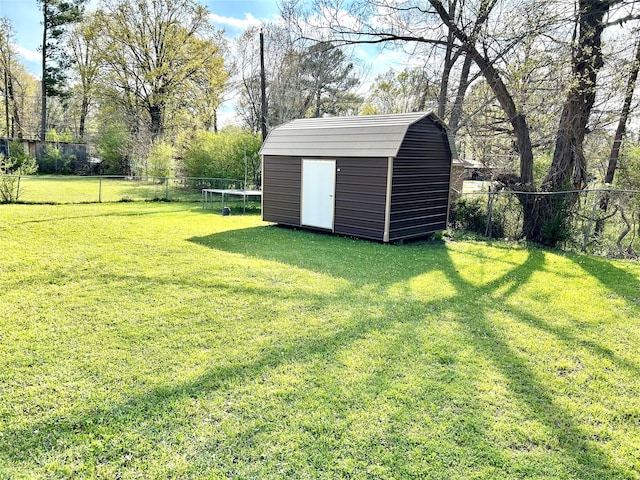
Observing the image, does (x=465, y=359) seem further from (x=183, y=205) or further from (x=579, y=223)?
(x=183, y=205)

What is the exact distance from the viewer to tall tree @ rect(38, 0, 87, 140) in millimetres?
25281

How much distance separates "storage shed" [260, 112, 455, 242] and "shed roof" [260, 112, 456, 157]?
0.7 inches

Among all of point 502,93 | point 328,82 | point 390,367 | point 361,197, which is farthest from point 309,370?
point 328,82

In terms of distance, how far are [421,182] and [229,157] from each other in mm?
9153

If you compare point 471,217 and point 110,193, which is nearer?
point 471,217

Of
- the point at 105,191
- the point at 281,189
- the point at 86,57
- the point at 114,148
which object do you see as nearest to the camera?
the point at 281,189

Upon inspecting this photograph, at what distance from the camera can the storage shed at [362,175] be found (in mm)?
7691

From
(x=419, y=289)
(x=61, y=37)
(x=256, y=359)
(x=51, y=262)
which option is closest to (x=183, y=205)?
(x=51, y=262)

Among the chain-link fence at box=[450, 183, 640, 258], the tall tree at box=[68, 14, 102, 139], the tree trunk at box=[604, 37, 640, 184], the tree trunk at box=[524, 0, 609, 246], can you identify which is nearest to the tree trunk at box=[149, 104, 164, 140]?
the tall tree at box=[68, 14, 102, 139]

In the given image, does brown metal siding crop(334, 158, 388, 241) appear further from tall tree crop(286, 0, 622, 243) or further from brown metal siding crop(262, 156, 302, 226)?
tall tree crop(286, 0, 622, 243)

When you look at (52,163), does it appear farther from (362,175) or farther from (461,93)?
(362,175)

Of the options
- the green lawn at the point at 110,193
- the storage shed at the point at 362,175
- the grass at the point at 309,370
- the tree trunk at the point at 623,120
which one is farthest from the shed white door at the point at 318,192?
the tree trunk at the point at 623,120

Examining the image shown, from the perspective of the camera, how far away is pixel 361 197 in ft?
26.2

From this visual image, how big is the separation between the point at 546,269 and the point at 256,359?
503 cm
